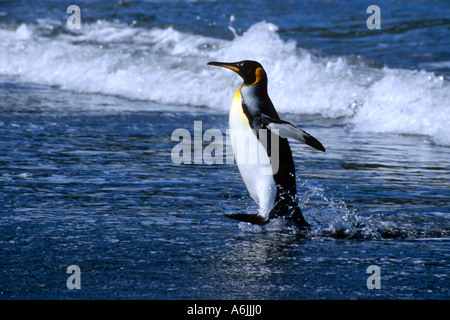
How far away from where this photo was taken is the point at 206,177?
5902 mm

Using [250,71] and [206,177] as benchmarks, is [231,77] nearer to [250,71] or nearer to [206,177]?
[206,177]

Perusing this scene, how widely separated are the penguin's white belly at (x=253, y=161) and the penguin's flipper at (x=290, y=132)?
0.51 ft

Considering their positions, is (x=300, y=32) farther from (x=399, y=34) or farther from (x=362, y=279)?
(x=362, y=279)

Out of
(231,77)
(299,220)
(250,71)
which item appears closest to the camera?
(299,220)

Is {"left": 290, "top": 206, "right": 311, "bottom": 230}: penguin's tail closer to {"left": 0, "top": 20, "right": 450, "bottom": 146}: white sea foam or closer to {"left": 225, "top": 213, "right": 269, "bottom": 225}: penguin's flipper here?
{"left": 225, "top": 213, "right": 269, "bottom": 225}: penguin's flipper

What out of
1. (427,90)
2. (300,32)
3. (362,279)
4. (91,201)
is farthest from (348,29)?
(362,279)

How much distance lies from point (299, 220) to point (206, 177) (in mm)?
1348

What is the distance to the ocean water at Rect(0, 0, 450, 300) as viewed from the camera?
12.3 ft

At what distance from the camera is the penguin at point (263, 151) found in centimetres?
478

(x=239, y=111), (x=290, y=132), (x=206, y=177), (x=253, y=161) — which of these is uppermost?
(x=239, y=111)

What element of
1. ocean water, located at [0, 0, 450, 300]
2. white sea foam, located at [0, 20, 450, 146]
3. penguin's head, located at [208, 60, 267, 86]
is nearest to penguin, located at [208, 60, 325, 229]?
penguin's head, located at [208, 60, 267, 86]

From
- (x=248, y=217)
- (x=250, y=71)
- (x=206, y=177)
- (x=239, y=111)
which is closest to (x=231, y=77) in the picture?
(x=206, y=177)

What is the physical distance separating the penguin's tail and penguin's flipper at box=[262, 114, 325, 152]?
451mm
